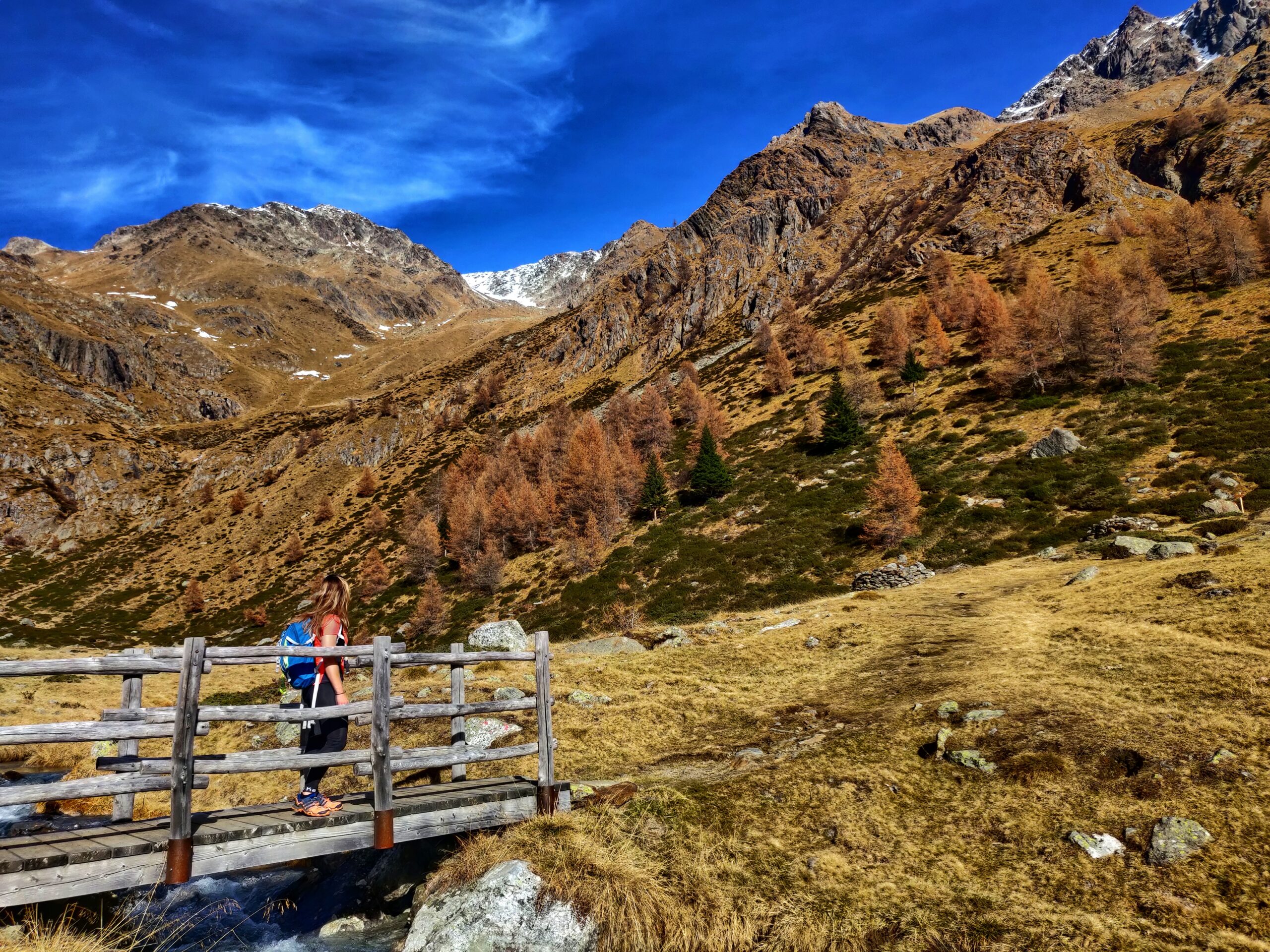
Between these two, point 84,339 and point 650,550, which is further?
point 84,339

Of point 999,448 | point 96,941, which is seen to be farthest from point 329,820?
point 999,448

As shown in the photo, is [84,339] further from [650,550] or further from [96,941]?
[96,941]

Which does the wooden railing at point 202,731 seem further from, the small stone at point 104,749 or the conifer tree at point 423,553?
the conifer tree at point 423,553

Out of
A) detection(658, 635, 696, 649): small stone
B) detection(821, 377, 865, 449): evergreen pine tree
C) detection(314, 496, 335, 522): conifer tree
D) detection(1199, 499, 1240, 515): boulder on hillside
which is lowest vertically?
detection(658, 635, 696, 649): small stone

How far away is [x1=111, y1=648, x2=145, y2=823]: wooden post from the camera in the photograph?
25.4 feet

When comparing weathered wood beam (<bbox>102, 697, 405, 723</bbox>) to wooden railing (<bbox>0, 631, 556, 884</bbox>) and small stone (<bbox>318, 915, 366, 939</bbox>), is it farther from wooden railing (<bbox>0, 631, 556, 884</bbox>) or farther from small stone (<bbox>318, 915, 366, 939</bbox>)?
small stone (<bbox>318, 915, 366, 939</bbox>)

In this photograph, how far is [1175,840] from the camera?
704 cm

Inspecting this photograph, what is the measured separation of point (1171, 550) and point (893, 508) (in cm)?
2177

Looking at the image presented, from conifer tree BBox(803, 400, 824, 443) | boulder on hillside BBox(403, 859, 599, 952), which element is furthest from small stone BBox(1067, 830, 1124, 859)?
conifer tree BBox(803, 400, 824, 443)

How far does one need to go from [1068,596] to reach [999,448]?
3488 cm

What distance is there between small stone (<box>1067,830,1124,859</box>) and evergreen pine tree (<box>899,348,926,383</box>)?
241 feet

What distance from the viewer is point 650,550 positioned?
58.3 metres

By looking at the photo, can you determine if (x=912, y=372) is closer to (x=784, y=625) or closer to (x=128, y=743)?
(x=784, y=625)

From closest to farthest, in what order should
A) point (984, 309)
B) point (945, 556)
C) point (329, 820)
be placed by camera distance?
point (329, 820) → point (945, 556) → point (984, 309)
